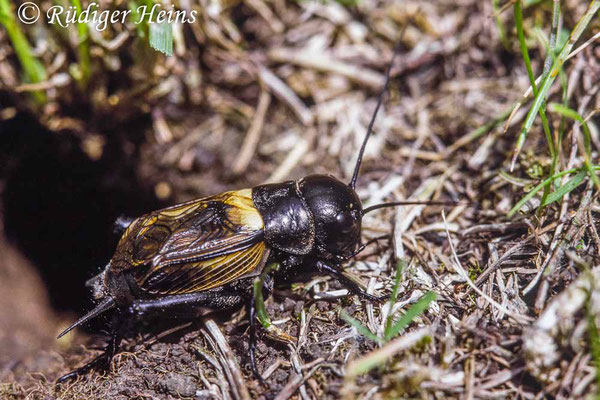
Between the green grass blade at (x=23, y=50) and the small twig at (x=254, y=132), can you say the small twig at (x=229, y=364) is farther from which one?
the green grass blade at (x=23, y=50)

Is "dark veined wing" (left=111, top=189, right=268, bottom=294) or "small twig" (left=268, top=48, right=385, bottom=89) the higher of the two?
A: "small twig" (left=268, top=48, right=385, bottom=89)

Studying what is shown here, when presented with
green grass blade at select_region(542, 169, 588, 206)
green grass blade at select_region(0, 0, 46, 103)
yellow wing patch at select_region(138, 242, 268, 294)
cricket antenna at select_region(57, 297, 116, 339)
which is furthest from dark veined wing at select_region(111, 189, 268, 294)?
green grass blade at select_region(0, 0, 46, 103)

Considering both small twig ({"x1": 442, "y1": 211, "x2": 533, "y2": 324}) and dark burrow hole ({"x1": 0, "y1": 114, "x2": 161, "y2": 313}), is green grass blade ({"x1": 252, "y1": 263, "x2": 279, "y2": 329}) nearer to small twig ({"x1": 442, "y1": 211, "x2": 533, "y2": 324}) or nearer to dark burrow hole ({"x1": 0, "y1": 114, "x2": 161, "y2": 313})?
small twig ({"x1": 442, "y1": 211, "x2": 533, "y2": 324})

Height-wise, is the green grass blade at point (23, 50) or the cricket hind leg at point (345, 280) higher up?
the green grass blade at point (23, 50)

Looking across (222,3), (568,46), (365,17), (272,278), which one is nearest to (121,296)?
(272,278)

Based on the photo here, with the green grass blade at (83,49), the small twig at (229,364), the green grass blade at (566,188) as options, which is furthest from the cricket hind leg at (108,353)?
the green grass blade at (566,188)

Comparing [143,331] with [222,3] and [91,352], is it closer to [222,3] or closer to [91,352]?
[91,352]

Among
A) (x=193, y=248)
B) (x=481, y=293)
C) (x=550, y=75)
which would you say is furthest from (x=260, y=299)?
(x=550, y=75)
